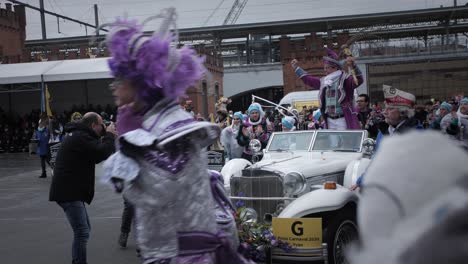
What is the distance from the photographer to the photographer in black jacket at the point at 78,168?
5238mm

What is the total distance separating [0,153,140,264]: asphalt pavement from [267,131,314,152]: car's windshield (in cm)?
249

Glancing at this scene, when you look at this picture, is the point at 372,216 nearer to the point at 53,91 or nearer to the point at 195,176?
the point at 195,176

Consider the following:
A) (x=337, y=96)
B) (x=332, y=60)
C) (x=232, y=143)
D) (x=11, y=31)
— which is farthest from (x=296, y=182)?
(x=11, y=31)

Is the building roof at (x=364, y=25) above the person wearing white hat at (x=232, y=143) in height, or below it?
above

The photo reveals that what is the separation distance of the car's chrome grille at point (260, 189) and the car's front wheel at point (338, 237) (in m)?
0.97

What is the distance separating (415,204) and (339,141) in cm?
648

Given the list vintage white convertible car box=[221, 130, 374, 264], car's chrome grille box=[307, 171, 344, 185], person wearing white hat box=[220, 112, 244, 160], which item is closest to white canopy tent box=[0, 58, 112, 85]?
person wearing white hat box=[220, 112, 244, 160]

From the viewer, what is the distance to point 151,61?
8.50ft

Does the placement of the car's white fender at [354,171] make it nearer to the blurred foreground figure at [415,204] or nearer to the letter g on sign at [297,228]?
the letter g on sign at [297,228]

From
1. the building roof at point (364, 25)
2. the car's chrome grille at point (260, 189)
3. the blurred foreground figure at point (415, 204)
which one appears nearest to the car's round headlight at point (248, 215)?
the car's chrome grille at point (260, 189)

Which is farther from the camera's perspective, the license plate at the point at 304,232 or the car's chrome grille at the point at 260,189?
the car's chrome grille at the point at 260,189

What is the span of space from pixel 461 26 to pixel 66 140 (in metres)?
40.7

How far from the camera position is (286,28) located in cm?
4350

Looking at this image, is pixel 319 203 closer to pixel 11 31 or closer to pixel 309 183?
pixel 309 183
